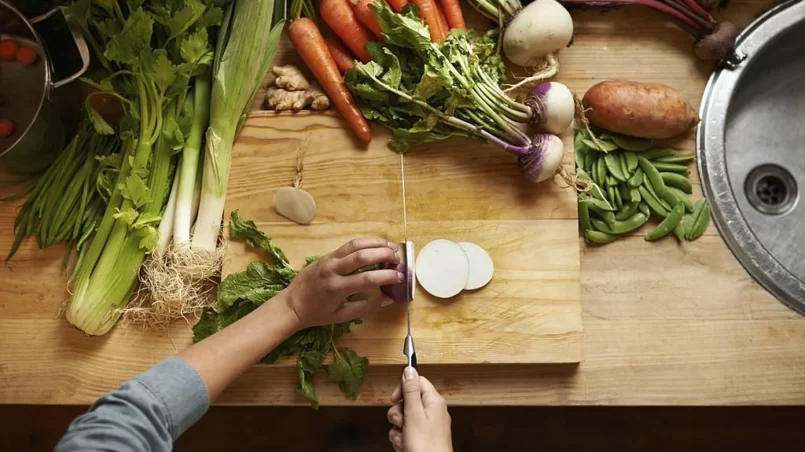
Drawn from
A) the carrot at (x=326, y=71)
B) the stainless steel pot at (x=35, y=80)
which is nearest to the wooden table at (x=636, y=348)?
the stainless steel pot at (x=35, y=80)

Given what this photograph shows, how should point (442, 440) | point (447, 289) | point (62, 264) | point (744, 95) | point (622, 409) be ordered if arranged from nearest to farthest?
1. point (442, 440)
2. point (447, 289)
3. point (62, 264)
4. point (744, 95)
5. point (622, 409)

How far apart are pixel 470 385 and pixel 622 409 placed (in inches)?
23.0

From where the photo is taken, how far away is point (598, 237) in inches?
47.9

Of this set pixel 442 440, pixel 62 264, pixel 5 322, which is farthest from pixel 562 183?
pixel 5 322

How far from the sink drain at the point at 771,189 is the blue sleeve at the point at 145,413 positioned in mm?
1304

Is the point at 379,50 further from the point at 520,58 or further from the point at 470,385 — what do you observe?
the point at 470,385

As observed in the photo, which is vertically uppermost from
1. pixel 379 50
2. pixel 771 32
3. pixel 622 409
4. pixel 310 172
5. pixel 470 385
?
pixel 771 32

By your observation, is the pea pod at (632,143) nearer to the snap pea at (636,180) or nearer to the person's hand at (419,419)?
the snap pea at (636,180)

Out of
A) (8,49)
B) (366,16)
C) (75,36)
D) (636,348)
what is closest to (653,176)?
(636,348)

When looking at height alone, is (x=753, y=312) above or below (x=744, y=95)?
below

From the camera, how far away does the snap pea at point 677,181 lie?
124 cm

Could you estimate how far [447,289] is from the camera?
1149 millimetres

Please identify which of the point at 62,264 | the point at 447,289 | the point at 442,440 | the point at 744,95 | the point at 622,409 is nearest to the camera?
the point at 442,440

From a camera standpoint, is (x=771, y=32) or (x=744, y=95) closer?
(x=771, y=32)
